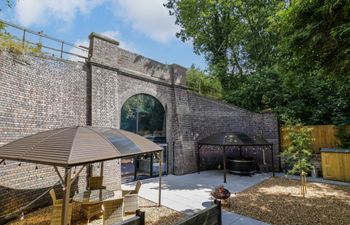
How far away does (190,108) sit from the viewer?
1281 cm

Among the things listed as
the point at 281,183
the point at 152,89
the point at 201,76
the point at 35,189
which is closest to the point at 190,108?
the point at 152,89

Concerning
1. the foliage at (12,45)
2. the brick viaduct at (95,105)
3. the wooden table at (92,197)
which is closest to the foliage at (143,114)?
the brick viaduct at (95,105)

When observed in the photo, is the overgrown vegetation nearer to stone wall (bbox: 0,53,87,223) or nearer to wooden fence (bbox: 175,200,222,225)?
wooden fence (bbox: 175,200,222,225)

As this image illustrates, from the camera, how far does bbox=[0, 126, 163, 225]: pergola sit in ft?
11.0

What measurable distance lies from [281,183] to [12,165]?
1093 centimetres

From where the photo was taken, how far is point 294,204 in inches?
266

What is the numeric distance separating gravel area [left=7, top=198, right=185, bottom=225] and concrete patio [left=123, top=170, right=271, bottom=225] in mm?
414

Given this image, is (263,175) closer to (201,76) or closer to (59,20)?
(201,76)

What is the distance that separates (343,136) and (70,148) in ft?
41.7

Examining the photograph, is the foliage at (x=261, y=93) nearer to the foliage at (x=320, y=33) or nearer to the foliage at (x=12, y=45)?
the foliage at (x=320, y=33)

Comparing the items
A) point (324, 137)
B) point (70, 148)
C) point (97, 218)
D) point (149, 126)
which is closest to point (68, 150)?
point (70, 148)

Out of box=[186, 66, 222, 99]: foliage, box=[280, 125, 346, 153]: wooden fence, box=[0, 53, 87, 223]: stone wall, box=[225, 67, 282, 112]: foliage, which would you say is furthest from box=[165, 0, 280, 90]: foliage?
box=[0, 53, 87, 223]: stone wall

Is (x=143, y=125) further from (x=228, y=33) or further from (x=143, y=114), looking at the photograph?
(x=228, y=33)

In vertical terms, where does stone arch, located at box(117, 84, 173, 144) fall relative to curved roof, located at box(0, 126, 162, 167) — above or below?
above
